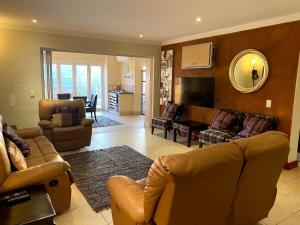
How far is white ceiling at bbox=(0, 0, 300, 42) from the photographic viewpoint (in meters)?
3.08

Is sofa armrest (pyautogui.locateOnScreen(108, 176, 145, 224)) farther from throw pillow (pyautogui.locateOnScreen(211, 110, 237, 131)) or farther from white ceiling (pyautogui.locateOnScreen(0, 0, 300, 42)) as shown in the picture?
throw pillow (pyautogui.locateOnScreen(211, 110, 237, 131))

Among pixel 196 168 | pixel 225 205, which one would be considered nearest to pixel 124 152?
pixel 225 205

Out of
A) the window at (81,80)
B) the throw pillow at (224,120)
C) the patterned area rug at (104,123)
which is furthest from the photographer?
the window at (81,80)

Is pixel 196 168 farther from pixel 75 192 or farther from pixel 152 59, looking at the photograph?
pixel 152 59

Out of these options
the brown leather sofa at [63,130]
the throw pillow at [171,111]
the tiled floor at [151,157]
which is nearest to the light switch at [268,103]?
the tiled floor at [151,157]

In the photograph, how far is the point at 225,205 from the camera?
164 centimetres

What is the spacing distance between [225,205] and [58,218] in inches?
66.8

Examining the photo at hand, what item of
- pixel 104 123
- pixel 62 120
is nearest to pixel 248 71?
pixel 62 120

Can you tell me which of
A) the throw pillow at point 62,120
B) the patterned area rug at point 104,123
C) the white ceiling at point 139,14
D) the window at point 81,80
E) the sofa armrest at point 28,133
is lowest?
the patterned area rug at point 104,123

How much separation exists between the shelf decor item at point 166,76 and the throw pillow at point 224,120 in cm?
196

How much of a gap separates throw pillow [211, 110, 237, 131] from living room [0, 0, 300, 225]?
0.25 feet

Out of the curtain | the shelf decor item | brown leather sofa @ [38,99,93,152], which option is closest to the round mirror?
the shelf decor item

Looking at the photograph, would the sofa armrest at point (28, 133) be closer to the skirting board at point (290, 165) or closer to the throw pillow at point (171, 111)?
the throw pillow at point (171, 111)

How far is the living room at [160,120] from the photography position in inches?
60.0
